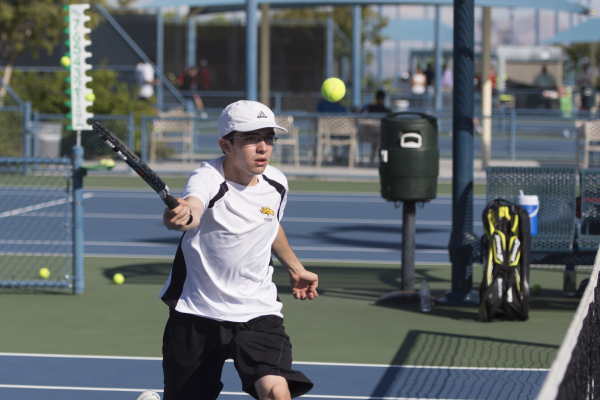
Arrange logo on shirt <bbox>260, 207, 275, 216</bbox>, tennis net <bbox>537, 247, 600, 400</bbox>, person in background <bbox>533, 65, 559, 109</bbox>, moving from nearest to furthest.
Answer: tennis net <bbox>537, 247, 600, 400</bbox> < logo on shirt <bbox>260, 207, 275, 216</bbox> < person in background <bbox>533, 65, 559, 109</bbox>

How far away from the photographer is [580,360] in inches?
150

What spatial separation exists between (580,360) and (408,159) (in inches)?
168

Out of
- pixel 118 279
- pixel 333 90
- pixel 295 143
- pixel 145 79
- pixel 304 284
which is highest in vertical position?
pixel 145 79

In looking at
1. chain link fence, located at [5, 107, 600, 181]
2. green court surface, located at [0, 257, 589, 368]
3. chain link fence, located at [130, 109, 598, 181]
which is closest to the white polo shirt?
green court surface, located at [0, 257, 589, 368]

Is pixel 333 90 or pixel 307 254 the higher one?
pixel 333 90

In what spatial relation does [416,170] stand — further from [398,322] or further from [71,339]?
[71,339]

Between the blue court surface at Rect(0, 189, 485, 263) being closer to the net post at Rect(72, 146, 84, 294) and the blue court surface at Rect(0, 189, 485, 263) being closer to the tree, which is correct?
the net post at Rect(72, 146, 84, 294)

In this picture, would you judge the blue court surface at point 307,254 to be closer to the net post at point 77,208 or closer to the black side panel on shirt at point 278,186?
the net post at point 77,208

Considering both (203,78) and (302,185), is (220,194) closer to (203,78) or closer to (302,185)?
(302,185)

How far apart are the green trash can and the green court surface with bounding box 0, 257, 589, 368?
1031 mm

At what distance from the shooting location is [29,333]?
7.03m

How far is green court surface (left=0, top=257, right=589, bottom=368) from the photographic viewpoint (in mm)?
6469

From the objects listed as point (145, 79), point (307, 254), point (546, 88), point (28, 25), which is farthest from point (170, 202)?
point (546, 88)

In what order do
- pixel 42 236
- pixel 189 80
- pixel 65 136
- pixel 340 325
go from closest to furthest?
pixel 340 325 < pixel 42 236 < pixel 65 136 < pixel 189 80
